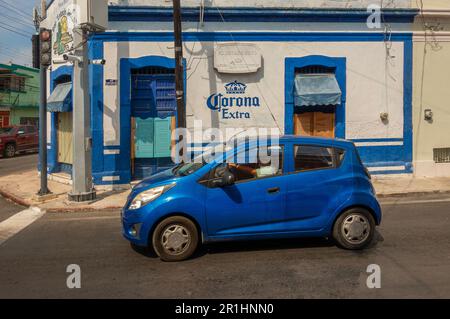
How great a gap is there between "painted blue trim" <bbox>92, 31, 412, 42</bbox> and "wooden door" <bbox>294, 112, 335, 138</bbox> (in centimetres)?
225

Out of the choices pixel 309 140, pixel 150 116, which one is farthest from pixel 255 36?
pixel 309 140

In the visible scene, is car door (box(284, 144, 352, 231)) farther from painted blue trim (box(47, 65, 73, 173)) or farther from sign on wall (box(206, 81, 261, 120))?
painted blue trim (box(47, 65, 73, 173))

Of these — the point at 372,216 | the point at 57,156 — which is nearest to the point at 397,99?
the point at 372,216

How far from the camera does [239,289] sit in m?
4.57

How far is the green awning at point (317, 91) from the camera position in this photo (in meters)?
12.2

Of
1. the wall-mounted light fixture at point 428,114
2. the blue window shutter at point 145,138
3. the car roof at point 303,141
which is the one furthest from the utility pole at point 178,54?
the wall-mounted light fixture at point 428,114

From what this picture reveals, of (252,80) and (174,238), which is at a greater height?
(252,80)

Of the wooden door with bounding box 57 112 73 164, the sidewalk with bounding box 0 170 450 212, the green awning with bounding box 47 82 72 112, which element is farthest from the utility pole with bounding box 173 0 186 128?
the wooden door with bounding box 57 112 73 164

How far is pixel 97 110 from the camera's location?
11.8 m

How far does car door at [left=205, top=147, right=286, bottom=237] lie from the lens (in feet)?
→ 18.1

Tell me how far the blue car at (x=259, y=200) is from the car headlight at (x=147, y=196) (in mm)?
15

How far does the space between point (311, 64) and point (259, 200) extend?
315 inches

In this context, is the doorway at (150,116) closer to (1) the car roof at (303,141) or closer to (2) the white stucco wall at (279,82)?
(2) the white stucco wall at (279,82)

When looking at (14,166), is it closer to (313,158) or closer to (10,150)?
(10,150)
